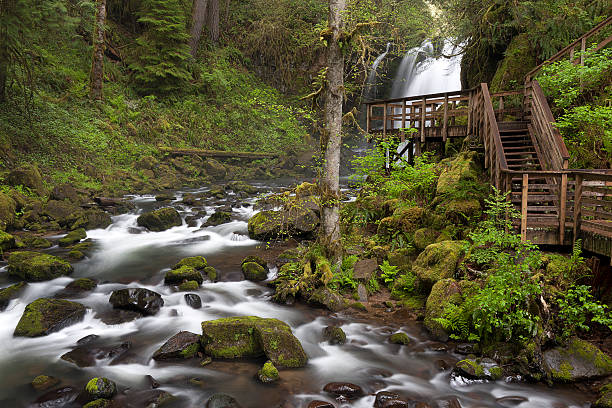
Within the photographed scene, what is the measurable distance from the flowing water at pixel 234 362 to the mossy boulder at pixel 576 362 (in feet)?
0.72

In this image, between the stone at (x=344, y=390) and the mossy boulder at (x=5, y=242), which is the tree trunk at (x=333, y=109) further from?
the mossy boulder at (x=5, y=242)

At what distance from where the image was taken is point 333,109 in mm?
8117

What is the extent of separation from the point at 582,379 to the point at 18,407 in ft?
23.7

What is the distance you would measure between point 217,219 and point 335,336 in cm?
797

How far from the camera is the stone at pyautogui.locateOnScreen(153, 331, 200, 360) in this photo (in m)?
6.16

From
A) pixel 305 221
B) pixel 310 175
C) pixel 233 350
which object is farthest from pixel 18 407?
pixel 310 175

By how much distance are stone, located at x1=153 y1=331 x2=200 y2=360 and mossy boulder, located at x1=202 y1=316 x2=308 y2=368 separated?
158 mm

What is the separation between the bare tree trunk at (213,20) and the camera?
2853 centimetres

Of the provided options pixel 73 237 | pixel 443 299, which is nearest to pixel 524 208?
pixel 443 299

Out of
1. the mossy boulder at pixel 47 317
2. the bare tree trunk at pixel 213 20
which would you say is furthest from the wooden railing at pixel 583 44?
the bare tree trunk at pixel 213 20

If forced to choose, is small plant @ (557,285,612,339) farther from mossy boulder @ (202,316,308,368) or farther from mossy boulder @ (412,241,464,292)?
mossy boulder @ (202,316,308,368)

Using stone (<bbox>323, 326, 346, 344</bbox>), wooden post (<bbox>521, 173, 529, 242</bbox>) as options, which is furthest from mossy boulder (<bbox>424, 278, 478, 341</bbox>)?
stone (<bbox>323, 326, 346, 344</bbox>)

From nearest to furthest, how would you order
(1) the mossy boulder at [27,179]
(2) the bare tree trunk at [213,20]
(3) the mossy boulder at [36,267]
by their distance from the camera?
(3) the mossy boulder at [36,267] < (1) the mossy boulder at [27,179] < (2) the bare tree trunk at [213,20]

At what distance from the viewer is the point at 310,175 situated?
76.3 ft
